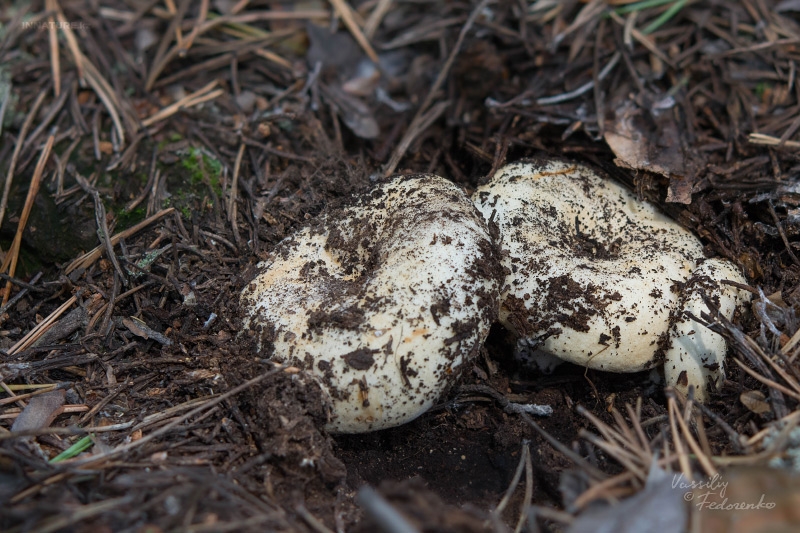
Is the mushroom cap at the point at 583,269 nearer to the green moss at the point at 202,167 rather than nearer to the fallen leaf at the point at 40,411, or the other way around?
the green moss at the point at 202,167

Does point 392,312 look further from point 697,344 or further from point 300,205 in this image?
point 697,344

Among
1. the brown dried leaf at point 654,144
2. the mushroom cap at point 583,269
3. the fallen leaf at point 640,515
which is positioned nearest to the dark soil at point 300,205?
the brown dried leaf at point 654,144

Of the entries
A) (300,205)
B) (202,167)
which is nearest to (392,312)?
(300,205)

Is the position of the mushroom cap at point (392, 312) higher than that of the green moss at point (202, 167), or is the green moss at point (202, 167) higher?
the green moss at point (202, 167)

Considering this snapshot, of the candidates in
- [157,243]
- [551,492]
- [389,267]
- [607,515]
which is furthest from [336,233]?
[607,515]

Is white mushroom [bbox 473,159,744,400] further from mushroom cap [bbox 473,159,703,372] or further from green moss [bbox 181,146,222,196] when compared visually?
green moss [bbox 181,146,222,196]

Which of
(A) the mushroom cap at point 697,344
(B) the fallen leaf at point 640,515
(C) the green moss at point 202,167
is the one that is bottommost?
(A) the mushroom cap at point 697,344

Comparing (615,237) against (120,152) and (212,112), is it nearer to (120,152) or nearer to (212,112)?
(212,112)
